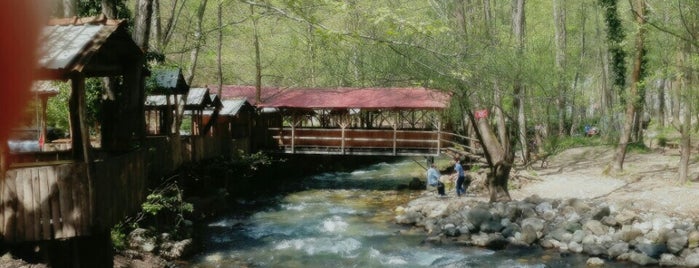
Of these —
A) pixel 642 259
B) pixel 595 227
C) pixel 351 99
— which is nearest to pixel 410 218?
pixel 595 227

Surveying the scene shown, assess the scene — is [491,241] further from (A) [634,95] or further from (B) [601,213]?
(A) [634,95]

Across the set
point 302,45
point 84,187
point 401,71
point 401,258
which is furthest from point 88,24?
point 302,45

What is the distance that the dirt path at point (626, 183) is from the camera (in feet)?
53.3

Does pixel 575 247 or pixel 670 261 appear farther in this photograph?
pixel 575 247

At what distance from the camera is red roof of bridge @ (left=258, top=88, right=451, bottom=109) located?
84.4 feet

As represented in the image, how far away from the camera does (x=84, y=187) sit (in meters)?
7.45

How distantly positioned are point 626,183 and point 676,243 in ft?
21.0

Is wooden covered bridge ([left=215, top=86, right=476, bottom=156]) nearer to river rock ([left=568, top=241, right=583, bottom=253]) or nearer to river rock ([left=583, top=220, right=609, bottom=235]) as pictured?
river rock ([left=583, top=220, right=609, bottom=235])

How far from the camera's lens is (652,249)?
13.0 metres

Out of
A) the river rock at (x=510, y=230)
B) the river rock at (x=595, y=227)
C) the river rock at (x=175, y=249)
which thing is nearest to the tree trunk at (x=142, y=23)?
the river rock at (x=175, y=249)

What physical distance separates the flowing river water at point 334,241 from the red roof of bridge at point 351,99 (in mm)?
4868

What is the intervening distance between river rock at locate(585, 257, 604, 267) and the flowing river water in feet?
0.47

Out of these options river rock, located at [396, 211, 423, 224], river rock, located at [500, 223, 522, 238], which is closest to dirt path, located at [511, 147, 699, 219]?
river rock, located at [500, 223, 522, 238]

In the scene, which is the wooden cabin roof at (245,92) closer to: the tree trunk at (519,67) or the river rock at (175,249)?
the tree trunk at (519,67)
